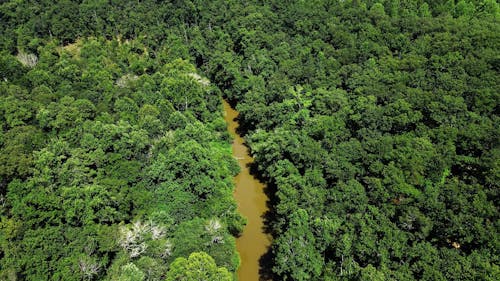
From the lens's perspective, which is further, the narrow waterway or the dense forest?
the narrow waterway

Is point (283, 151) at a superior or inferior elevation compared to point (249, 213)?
superior

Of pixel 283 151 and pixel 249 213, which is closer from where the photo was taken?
pixel 283 151

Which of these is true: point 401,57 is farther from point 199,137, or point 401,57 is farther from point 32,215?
point 32,215

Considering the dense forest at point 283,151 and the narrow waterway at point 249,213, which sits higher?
the dense forest at point 283,151

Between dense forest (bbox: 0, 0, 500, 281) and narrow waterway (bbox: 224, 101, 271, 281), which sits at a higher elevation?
dense forest (bbox: 0, 0, 500, 281)

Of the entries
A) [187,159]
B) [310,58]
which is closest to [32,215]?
[187,159]
